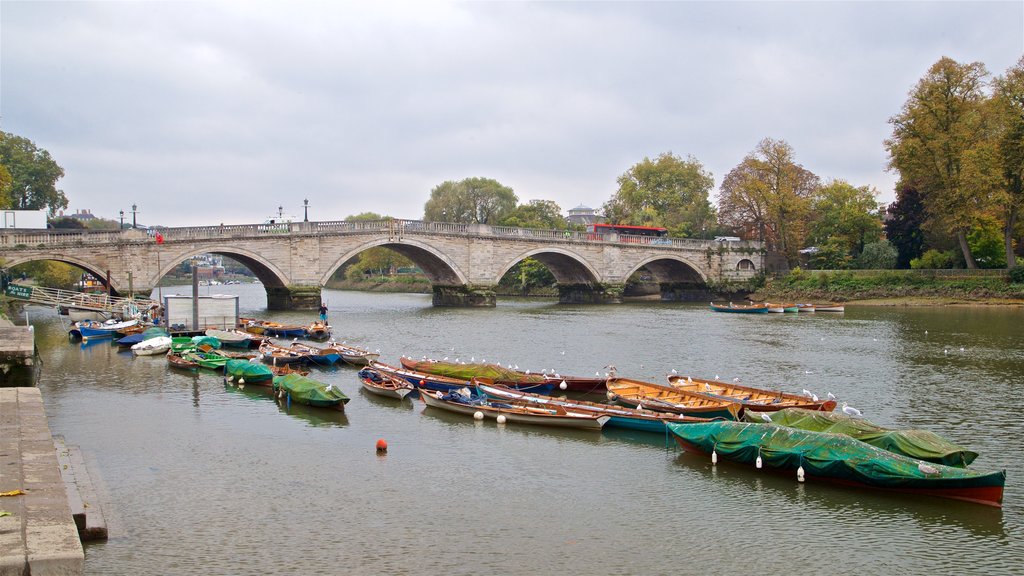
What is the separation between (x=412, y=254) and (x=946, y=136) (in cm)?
4054

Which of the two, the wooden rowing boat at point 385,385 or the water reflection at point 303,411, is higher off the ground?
the wooden rowing boat at point 385,385

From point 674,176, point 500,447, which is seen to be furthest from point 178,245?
point 674,176

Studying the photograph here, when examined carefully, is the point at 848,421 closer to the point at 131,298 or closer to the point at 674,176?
the point at 131,298

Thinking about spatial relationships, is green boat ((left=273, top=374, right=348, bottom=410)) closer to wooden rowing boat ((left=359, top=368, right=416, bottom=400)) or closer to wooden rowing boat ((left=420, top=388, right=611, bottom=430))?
wooden rowing boat ((left=359, top=368, right=416, bottom=400))

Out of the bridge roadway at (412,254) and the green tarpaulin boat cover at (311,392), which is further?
the bridge roadway at (412,254)

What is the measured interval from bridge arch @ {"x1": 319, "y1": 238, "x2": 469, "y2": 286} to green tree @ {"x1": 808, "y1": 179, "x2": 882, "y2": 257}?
3747 cm

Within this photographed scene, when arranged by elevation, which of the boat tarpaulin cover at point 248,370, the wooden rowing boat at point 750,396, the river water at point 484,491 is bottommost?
the river water at point 484,491

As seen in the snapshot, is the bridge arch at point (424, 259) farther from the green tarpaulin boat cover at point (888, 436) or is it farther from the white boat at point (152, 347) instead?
the green tarpaulin boat cover at point (888, 436)

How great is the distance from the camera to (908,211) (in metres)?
68.2

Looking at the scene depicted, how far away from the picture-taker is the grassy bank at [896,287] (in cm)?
5872

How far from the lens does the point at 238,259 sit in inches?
2159

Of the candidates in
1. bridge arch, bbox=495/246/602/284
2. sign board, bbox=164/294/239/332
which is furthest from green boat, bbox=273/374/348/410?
bridge arch, bbox=495/246/602/284

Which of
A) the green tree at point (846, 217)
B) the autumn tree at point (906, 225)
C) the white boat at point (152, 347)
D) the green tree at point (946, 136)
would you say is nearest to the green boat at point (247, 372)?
the white boat at point (152, 347)

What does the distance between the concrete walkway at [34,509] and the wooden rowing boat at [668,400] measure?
14211 mm
